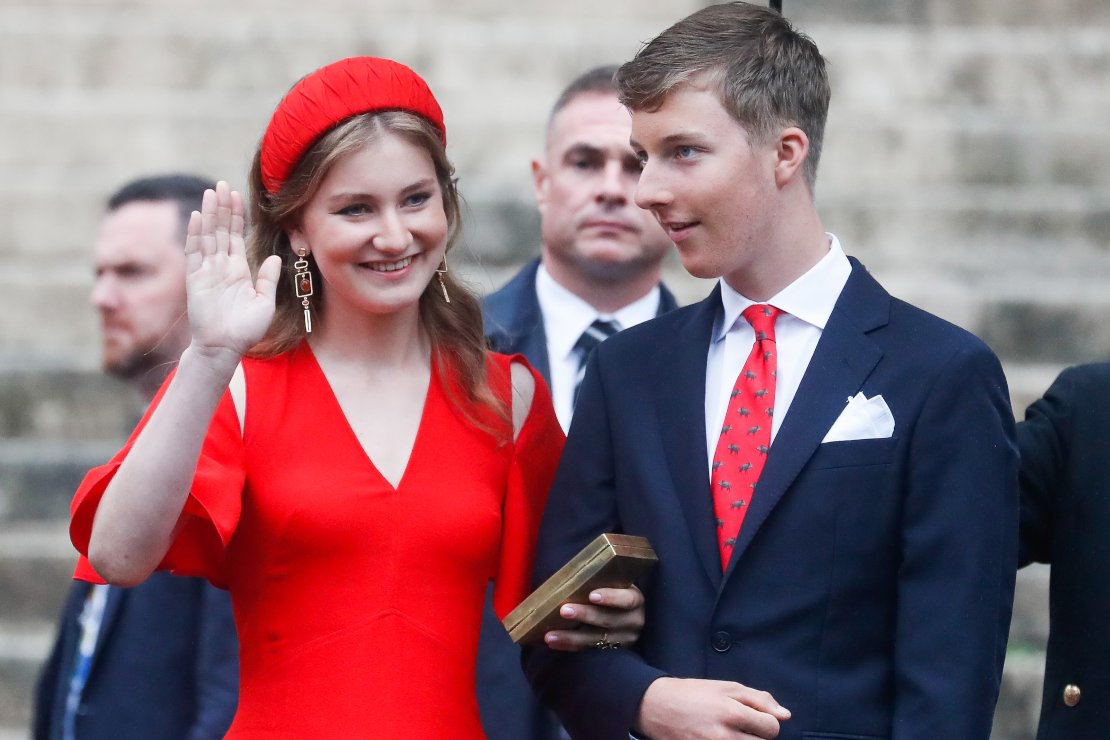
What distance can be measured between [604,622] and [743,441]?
37 cm

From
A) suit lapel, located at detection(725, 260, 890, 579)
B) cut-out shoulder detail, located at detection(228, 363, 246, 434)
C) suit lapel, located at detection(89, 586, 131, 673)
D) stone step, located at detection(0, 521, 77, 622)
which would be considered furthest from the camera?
stone step, located at detection(0, 521, 77, 622)

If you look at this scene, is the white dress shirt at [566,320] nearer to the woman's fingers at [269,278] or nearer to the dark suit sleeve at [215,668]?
the dark suit sleeve at [215,668]

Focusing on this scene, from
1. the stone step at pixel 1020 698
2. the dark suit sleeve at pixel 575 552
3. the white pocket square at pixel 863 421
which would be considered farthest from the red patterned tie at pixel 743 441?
the stone step at pixel 1020 698

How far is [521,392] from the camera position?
3195mm

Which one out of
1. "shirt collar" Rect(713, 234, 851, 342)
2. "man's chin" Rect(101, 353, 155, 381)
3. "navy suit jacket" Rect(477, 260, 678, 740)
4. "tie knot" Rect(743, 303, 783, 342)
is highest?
"shirt collar" Rect(713, 234, 851, 342)

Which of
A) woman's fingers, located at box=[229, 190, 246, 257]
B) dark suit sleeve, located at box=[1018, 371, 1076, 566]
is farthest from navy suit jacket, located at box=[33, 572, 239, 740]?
dark suit sleeve, located at box=[1018, 371, 1076, 566]

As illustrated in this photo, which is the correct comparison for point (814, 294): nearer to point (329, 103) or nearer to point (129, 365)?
point (329, 103)

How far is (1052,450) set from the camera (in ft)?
10.3

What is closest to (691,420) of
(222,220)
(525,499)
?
(525,499)

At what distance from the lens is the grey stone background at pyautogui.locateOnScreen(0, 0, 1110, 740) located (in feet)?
19.9

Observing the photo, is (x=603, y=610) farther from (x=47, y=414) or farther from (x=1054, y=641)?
(x=47, y=414)

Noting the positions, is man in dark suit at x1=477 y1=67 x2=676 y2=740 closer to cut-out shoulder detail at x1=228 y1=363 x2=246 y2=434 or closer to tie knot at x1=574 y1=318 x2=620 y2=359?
tie knot at x1=574 y1=318 x2=620 y2=359

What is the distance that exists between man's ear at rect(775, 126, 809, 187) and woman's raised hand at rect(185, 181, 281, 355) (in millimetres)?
Answer: 863

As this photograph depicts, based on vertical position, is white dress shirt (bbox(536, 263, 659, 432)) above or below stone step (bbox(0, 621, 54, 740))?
above
